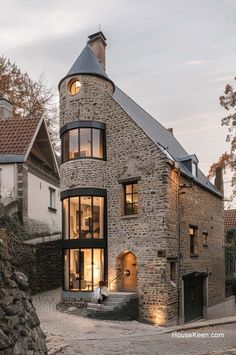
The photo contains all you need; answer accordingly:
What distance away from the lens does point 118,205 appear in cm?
1959

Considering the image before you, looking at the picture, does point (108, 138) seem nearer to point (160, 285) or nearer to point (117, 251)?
point (117, 251)

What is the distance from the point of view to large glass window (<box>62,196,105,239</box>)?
63.5 feet

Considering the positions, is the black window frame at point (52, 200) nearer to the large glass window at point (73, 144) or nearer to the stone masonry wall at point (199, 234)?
the large glass window at point (73, 144)

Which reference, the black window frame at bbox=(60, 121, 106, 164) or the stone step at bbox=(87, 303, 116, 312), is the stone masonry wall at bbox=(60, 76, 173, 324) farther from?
the stone step at bbox=(87, 303, 116, 312)

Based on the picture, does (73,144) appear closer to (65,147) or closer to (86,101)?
(65,147)

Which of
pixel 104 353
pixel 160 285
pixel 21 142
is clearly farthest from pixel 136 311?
pixel 21 142

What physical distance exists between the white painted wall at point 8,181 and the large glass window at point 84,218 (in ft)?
12.6

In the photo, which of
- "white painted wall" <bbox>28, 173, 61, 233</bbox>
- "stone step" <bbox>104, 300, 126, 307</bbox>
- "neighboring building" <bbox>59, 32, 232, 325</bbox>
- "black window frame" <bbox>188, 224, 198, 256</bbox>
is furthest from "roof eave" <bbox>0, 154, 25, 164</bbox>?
"black window frame" <bbox>188, 224, 198, 256</bbox>

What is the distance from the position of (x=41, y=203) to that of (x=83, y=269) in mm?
7116

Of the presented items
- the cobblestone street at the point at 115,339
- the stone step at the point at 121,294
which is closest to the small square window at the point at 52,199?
the cobblestone street at the point at 115,339

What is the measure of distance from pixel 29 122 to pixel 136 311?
11789 mm

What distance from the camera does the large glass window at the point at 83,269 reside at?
18.9 m

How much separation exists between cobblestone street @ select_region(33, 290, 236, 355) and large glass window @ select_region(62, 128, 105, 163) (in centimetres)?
663

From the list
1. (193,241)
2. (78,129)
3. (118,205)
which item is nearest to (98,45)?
(78,129)
